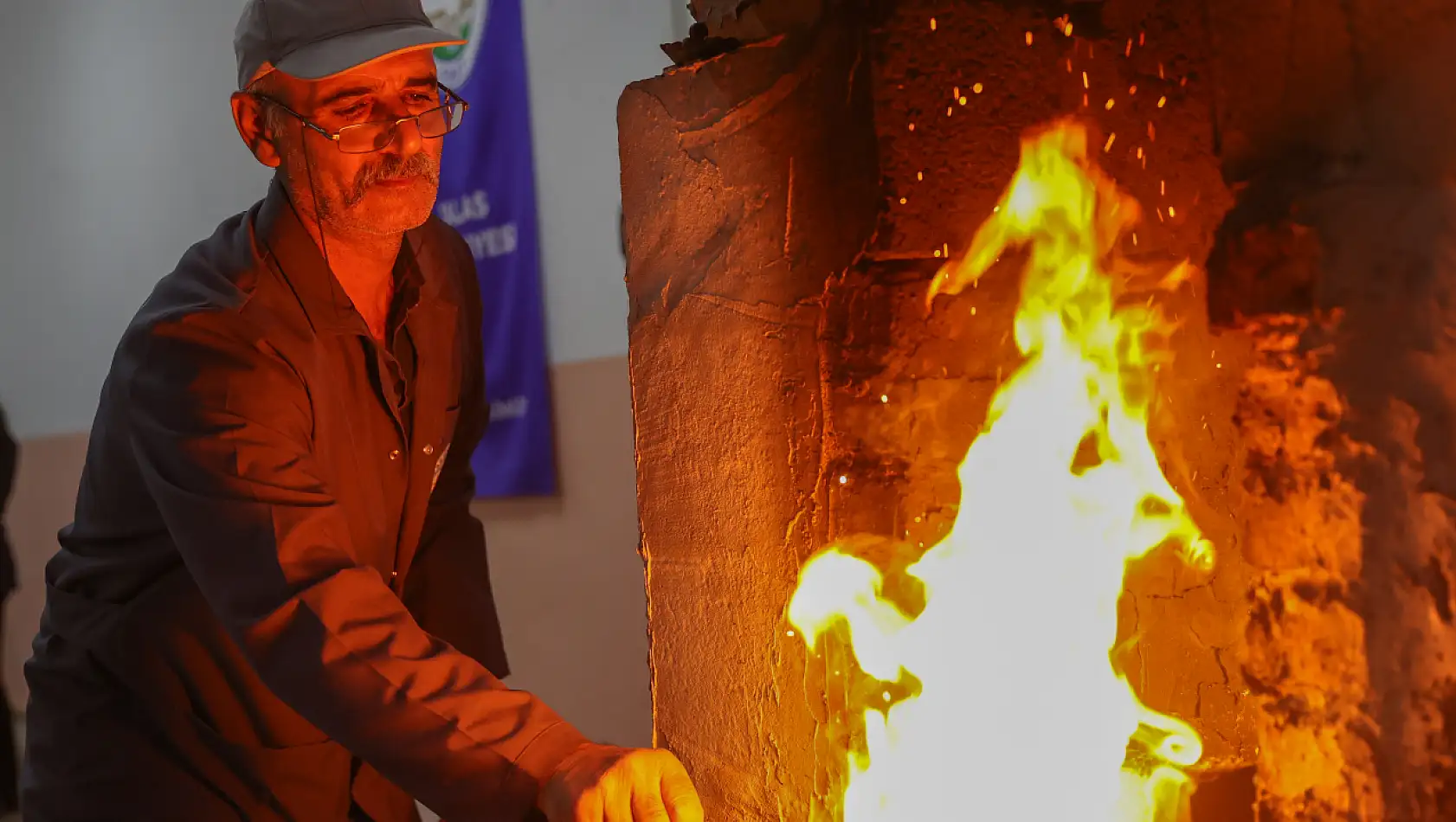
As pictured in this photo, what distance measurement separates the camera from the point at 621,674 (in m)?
3.38

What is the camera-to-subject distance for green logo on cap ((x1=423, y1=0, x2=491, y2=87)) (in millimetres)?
3533

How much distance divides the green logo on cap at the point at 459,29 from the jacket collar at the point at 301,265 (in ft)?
6.57

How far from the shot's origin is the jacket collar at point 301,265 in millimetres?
1603

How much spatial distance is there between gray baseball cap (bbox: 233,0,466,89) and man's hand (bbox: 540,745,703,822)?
0.90 metres

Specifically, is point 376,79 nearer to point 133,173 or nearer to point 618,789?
point 618,789

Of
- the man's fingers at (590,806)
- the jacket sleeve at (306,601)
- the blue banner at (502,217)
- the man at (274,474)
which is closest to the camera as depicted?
the man's fingers at (590,806)

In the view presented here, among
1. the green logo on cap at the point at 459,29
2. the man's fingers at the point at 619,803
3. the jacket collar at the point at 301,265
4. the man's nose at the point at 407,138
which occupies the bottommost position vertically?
the man's fingers at the point at 619,803

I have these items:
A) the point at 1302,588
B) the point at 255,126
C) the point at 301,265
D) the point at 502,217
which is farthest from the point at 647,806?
the point at 502,217

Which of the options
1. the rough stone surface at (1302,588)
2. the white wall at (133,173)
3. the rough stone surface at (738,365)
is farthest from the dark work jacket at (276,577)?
the white wall at (133,173)

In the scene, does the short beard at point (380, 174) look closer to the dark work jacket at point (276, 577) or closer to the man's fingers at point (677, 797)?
the dark work jacket at point (276, 577)

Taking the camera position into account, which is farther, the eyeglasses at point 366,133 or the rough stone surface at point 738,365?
the eyeglasses at point 366,133

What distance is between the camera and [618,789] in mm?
1104

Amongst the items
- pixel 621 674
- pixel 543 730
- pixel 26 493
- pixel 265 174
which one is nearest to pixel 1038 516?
pixel 543 730

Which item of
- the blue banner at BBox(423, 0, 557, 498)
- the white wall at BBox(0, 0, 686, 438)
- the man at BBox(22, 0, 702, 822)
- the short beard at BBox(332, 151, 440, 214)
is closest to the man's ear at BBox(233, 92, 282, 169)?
the man at BBox(22, 0, 702, 822)
